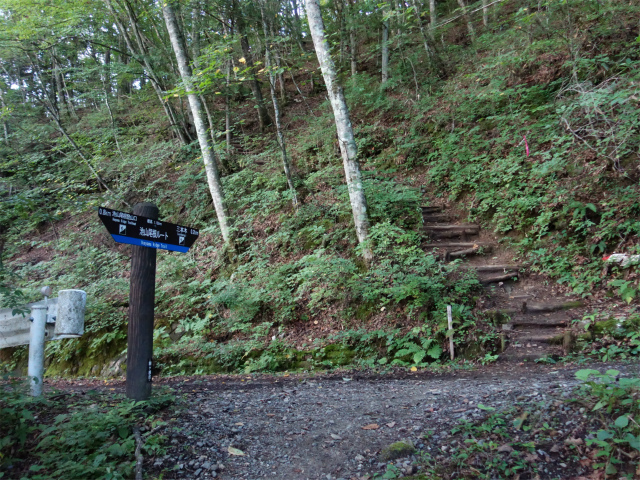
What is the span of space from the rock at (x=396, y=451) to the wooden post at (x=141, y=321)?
2.48m

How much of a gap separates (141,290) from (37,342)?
5.00 ft

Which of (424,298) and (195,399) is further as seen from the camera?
(424,298)

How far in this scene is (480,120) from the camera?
10.5m

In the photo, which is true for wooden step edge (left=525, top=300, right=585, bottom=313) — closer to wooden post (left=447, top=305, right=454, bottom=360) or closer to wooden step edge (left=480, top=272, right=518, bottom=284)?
wooden step edge (left=480, top=272, right=518, bottom=284)

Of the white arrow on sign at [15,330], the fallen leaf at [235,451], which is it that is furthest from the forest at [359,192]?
the fallen leaf at [235,451]

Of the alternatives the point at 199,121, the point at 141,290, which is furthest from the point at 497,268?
the point at 199,121

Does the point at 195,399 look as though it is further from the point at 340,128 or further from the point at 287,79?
the point at 287,79

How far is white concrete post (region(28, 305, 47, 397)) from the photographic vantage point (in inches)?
166

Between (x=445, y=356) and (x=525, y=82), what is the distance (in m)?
8.20

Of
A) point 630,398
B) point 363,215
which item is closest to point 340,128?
point 363,215

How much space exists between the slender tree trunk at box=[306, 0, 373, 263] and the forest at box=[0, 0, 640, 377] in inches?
1.9

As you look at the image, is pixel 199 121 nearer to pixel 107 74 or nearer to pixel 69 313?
pixel 69 313

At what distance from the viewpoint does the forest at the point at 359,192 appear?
6.61 metres

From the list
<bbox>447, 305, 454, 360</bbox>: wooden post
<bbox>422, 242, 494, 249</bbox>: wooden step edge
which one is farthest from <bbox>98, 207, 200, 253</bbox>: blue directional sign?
<bbox>422, 242, 494, 249</bbox>: wooden step edge
